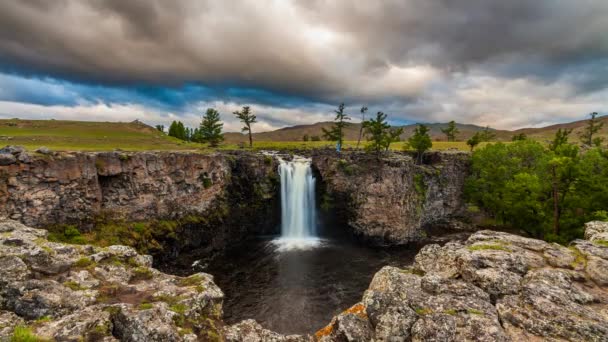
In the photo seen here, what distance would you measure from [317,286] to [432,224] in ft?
97.1

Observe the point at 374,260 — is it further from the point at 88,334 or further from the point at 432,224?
the point at 88,334

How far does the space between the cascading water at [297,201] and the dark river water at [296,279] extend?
11.6 ft

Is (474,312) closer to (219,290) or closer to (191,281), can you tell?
(219,290)

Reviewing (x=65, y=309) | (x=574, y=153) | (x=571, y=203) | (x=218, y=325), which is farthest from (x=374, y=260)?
(x=65, y=309)

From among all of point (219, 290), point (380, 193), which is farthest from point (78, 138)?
point (380, 193)

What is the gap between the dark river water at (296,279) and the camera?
21.5m

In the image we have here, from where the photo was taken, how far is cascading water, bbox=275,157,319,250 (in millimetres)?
41812

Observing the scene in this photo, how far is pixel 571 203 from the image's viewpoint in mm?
25984

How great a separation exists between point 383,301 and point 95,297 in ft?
32.5

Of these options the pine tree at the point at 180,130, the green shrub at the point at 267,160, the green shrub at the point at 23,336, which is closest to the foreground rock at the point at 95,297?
the green shrub at the point at 23,336

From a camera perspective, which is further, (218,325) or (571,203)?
(571,203)

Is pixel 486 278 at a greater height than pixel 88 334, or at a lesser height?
greater

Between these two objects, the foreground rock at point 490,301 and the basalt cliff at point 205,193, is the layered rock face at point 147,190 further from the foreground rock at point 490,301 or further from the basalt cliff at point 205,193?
the foreground rock at point 490,301

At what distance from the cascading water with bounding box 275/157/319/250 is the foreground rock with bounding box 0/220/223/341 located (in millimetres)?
29605
